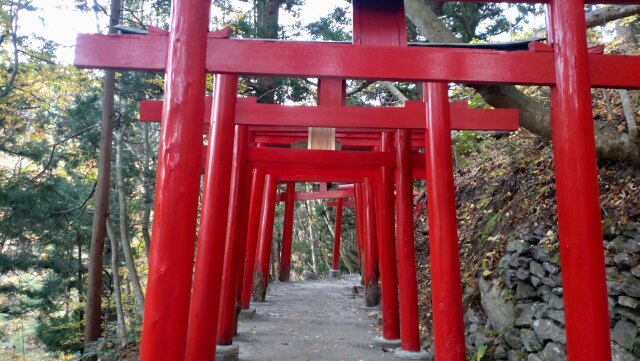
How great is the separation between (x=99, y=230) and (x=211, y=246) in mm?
4284

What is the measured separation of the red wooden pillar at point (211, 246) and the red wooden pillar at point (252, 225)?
13.2 feet

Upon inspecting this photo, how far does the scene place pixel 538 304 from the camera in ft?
18.0

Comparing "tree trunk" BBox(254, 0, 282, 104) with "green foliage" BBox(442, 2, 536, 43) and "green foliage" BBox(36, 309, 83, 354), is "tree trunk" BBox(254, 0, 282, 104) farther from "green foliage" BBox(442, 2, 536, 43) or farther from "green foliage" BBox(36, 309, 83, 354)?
"green foliage" BBox(36, 309, 83, 354)

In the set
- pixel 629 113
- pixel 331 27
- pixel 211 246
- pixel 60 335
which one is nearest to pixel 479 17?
pixel 331 27

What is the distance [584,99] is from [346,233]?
20.3m

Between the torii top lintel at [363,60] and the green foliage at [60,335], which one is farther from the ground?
the torii top lintel at [363,60]

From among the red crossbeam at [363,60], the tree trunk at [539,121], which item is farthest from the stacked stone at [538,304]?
the red crossbeam at [363,60]

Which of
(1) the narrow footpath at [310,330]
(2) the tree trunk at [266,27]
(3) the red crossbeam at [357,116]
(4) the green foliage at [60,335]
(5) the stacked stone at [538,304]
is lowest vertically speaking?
(4) the green foliage at [60,335]

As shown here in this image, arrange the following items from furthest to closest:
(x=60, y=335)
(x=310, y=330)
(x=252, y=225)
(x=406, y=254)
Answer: (x=60, y=335)
(x=252, y=225)
(x=310, y=330)
(x=406, y=254)

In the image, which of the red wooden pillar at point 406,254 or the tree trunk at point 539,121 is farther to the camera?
the red wooden pillar at point 406,254

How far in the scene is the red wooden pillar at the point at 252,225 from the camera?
9688 millimetres

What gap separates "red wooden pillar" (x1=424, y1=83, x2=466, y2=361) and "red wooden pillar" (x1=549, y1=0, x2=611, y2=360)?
1.55 meters

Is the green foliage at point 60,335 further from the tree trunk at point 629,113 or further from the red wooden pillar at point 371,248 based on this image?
the tree trunk at point 629,113

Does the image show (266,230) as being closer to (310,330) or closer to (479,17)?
(310,330)
